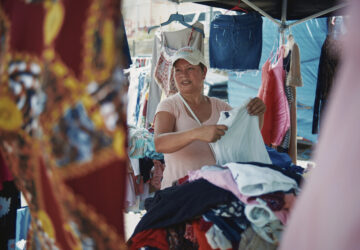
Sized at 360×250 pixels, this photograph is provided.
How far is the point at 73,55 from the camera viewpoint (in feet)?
2.13

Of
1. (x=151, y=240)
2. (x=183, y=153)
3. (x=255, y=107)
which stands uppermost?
(x=255, y=107)

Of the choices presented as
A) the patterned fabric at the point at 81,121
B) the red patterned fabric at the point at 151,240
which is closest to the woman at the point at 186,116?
the red patterned fabric at the point at 151,240

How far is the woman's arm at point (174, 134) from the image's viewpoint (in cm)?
154

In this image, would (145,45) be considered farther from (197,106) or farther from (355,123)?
(355,123)

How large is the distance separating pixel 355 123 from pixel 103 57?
49 cm

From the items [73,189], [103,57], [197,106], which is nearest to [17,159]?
[73,189]

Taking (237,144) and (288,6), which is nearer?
(237,144)

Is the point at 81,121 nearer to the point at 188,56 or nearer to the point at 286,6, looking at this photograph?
the point at 188,56

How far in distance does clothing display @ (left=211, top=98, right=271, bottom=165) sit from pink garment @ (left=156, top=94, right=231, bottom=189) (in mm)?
276

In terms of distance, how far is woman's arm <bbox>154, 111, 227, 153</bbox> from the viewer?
1.54 metres

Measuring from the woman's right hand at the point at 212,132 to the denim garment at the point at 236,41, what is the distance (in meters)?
2.25

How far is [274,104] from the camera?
330cm

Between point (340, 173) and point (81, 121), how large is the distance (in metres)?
0.51

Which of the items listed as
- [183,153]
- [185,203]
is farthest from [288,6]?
[185,203]
